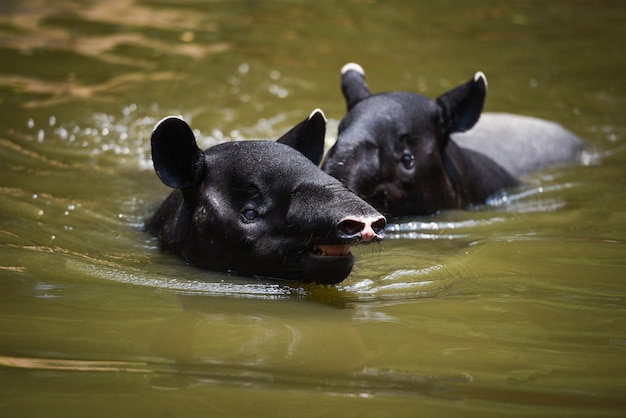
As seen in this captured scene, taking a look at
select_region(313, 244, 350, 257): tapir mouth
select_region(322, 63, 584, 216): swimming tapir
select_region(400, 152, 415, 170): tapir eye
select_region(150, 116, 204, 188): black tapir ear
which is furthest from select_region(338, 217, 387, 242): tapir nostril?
select_region(400, 152, 415, 170): tapir eye

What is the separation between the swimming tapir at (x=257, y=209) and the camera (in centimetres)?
536

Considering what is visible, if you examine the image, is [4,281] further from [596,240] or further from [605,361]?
[596,240]

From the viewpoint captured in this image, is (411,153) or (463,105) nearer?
(411,153)

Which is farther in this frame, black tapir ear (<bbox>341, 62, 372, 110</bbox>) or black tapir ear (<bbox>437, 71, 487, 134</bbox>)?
black tapir ear (<bbox>341, 62, 372, 110</bbox>)

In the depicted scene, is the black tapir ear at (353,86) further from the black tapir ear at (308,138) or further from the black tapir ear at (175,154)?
the black tapir ear at (175,154)

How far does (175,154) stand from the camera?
5996 mm

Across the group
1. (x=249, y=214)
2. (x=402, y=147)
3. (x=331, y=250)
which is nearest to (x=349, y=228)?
(x=331, y=250)

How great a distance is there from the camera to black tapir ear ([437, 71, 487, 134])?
834 centimetres

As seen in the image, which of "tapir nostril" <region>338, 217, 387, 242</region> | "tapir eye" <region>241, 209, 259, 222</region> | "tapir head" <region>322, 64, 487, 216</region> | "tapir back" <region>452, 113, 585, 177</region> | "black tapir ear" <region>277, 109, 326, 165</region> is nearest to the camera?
"tapir nostril" <region>338, 217, 387, 242</region>

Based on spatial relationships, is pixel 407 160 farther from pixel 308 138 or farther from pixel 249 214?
pixel 249 214

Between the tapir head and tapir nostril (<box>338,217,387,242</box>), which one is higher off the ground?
the tapir head

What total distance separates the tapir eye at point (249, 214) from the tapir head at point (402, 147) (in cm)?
157

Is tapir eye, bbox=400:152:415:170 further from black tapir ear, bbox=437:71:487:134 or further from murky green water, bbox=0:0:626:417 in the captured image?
black tapir ear, bbox=437:71:487:134

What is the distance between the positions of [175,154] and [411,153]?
247 centimetres
